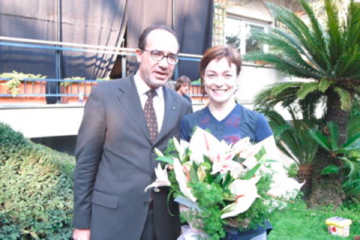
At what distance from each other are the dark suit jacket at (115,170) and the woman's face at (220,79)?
0.37 meters

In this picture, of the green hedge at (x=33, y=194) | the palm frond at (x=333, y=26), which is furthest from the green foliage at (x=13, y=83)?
the palm frond at (x=333, y=26)

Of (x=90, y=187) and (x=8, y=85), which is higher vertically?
(x=8, y=85)

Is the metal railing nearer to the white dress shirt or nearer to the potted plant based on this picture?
the potted plant

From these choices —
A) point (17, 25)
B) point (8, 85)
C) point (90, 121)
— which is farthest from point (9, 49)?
point (90, 121)

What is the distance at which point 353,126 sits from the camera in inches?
292

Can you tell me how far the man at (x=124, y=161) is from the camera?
7.36 ft

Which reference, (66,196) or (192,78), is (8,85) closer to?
(66,196)

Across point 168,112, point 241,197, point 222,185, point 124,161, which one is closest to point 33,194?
point 124,161

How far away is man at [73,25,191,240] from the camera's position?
2.24 m

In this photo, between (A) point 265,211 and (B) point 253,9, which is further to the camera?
(B) point 253,9

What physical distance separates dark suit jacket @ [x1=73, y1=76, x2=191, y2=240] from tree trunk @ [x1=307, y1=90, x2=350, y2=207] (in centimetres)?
543

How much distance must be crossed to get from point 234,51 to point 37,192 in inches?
84.7

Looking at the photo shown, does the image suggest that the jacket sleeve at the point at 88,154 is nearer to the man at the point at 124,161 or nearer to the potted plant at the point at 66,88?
the man at the point at 124,161

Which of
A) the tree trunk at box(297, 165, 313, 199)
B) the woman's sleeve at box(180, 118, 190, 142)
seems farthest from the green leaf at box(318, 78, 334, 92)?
the woman's sleeve at box(180, 118, 190, 142)
